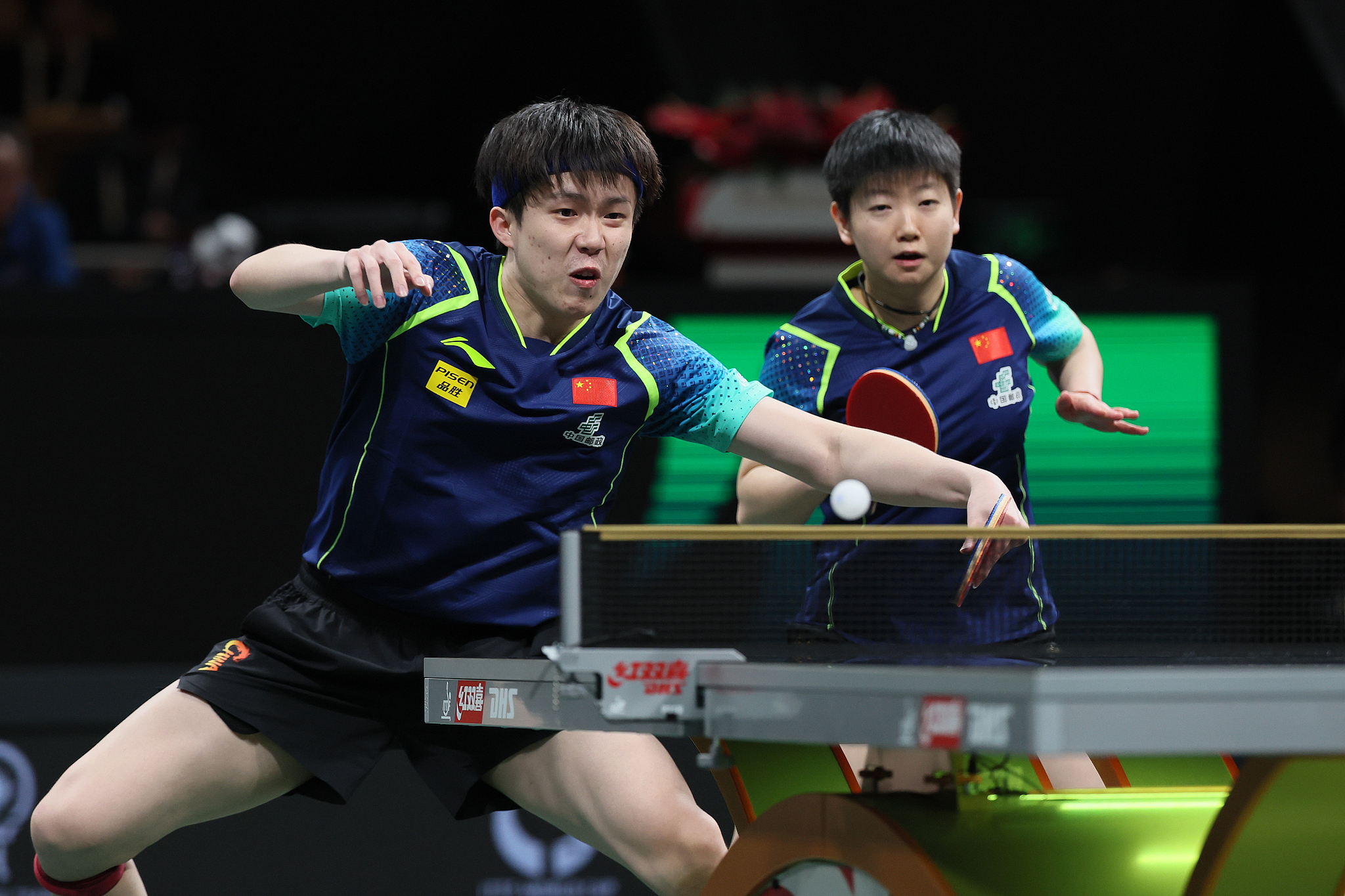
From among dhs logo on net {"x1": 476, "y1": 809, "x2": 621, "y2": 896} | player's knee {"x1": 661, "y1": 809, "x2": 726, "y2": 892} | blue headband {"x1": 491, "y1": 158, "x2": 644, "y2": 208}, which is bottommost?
dhs logo on net {"x1": 476, "y1": 809, "x2": 621, "y2": 896}

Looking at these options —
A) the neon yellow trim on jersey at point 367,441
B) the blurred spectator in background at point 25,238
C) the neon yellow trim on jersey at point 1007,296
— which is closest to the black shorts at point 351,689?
the neon yellow trim on jersey at point 367,441

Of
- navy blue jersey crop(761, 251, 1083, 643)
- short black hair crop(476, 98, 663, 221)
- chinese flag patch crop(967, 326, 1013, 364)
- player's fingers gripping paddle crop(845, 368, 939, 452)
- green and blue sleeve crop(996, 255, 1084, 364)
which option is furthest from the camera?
green and blue sleeve crop(996, 255, 1084, 364)

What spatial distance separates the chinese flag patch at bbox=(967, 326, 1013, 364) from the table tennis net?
2.00 ft

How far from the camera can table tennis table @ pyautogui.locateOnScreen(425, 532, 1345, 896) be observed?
1.86m

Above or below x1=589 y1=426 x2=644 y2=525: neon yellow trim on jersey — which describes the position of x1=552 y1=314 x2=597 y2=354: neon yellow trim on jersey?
above

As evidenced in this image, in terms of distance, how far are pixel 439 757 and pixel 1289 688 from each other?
1563 millimetres

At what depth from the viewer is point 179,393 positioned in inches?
212

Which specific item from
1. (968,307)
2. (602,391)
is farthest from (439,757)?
(968,307)

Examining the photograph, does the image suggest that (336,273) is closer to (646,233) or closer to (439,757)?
(439,757)

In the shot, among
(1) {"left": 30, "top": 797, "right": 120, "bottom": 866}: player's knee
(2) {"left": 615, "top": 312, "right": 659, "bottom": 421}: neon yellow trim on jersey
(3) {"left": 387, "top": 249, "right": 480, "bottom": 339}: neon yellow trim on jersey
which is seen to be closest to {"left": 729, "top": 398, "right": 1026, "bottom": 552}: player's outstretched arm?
(2) {"left": 615, "top": 312, "right": 659, "bottom": 421}: neon yellow trim on jersey

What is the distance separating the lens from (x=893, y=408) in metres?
3.16

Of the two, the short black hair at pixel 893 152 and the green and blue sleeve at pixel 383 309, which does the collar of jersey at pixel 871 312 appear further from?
the green and blue sleeve at pixel 383 309

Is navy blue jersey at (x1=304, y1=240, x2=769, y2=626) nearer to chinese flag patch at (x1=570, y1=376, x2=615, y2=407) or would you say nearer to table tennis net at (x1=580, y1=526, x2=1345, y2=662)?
chinese flag patch at (x1=570, y1=376, x2=615, y2=407)

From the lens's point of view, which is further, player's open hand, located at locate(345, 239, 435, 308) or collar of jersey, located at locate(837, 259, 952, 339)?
collar of jersey, located at locate(837, 259, 952, 339)
